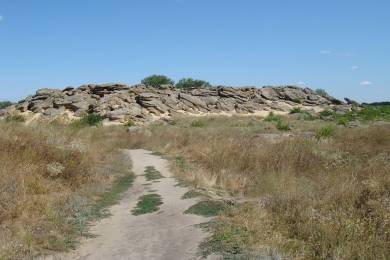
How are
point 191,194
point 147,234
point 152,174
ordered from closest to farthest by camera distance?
point 147,234 < point 191,194 < point 152,174

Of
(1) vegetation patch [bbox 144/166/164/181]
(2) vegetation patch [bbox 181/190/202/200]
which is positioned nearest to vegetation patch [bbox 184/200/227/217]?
(2) vegetation patch [bbox 181/190/202/200]

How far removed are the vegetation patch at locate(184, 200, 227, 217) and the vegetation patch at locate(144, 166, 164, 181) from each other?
4.65 metres

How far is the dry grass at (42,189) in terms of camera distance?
713cm

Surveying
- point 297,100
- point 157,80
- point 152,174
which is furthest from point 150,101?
point 157,80

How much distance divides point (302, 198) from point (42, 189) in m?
5.46

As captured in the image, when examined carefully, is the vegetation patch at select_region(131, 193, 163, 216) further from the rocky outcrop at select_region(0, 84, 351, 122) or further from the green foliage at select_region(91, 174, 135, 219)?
the rocky outcrop at select_region(0, 84, 351, 122)

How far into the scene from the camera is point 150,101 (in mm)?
53875

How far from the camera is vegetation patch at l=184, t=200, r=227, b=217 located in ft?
29.8

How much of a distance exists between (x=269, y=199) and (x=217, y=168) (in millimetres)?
5557

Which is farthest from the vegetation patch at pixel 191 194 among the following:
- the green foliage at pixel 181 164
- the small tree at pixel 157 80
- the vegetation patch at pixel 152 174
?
the small tree at pixel 157 80

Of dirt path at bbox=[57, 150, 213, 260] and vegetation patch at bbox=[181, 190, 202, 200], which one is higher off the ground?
vegetation patch at bbox=[181, 190, 202, 200]

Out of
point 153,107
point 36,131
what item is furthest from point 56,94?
point 36,131

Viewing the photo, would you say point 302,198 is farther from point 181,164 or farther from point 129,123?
point 129,123

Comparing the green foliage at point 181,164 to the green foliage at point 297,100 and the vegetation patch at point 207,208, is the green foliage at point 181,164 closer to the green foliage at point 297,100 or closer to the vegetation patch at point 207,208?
the vegetation patch at point 207,208
